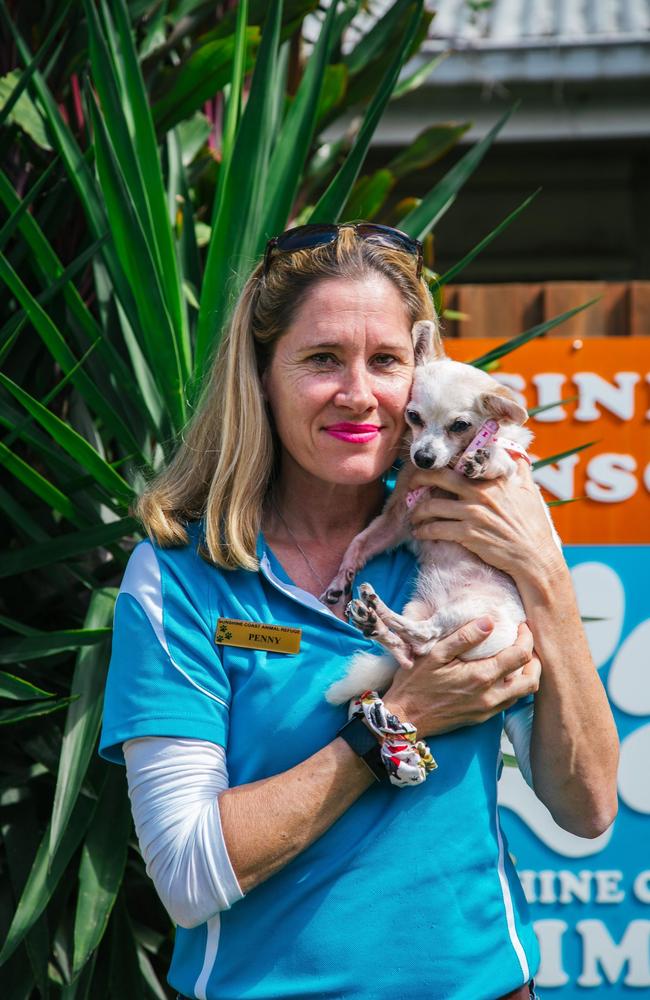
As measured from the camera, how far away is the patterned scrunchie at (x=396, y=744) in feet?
4.81

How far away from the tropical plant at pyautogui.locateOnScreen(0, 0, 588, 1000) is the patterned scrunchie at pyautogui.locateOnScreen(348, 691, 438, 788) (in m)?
1.05

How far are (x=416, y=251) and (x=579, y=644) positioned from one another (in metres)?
0.77

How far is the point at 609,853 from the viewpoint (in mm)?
3355

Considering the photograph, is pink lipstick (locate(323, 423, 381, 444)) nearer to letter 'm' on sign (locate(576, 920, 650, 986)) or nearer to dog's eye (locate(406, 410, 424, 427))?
dog's eye (locate(406, 410, 424, 427))

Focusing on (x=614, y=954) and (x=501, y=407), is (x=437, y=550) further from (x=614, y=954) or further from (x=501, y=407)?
(x=614, y=954)

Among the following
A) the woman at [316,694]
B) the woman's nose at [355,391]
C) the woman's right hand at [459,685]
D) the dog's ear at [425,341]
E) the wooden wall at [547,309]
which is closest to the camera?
the woman at [316,694]

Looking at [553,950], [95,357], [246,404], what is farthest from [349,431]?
[553,950]

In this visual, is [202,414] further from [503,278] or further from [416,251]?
[503,278]

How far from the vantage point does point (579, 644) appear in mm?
1727

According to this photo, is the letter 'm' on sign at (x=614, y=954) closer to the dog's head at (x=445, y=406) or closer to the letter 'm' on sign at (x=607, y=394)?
the letter 'm' on sign at (x=607, y=394)

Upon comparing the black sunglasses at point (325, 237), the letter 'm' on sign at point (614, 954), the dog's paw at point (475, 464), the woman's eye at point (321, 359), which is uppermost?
the black sunglasses at point (325, 237)

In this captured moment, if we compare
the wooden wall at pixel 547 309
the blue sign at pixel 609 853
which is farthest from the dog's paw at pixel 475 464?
the wooden wall at pixel 547 309

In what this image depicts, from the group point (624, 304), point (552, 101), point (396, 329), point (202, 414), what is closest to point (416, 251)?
point (396, 329)

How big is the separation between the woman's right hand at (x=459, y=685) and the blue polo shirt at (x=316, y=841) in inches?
1.8
